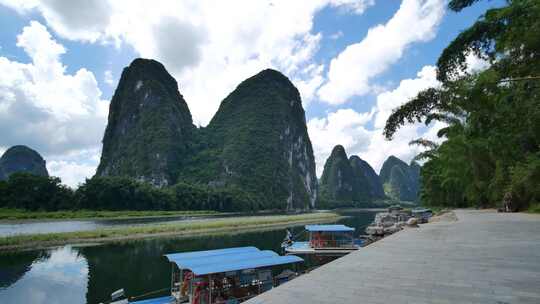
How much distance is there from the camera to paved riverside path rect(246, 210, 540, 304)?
4.42 metres

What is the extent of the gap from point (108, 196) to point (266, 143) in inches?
3024

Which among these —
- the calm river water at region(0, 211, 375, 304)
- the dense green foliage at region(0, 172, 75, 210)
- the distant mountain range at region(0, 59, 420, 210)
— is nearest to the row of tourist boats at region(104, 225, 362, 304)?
the calm river water at region(0, 211, 375, 304)

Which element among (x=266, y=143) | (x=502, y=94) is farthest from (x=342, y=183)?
(x=502, y=94)

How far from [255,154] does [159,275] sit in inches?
4346

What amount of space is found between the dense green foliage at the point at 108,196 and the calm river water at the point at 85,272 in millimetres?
35886

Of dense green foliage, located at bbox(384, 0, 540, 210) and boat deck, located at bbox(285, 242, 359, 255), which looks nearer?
dense green foliage, located at bbox(384, 0, 540, 210)

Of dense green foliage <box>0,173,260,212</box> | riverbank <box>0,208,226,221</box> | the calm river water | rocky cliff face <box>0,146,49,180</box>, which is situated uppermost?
rocky cliff face <box>0,146,49,180</box>

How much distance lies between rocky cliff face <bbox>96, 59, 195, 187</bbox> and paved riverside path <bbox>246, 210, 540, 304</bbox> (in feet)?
363

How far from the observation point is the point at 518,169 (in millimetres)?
19594

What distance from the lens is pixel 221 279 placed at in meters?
10.8

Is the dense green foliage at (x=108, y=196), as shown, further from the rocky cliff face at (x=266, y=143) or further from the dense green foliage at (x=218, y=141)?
the rocky cliff face at (x=266, y=143)

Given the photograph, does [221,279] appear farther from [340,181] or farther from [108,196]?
[340,181]

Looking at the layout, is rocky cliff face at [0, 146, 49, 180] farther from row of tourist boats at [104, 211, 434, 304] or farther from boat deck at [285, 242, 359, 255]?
row of tourist boats at [104, 211, 434, 304]

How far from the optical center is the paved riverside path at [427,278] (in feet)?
14.5
